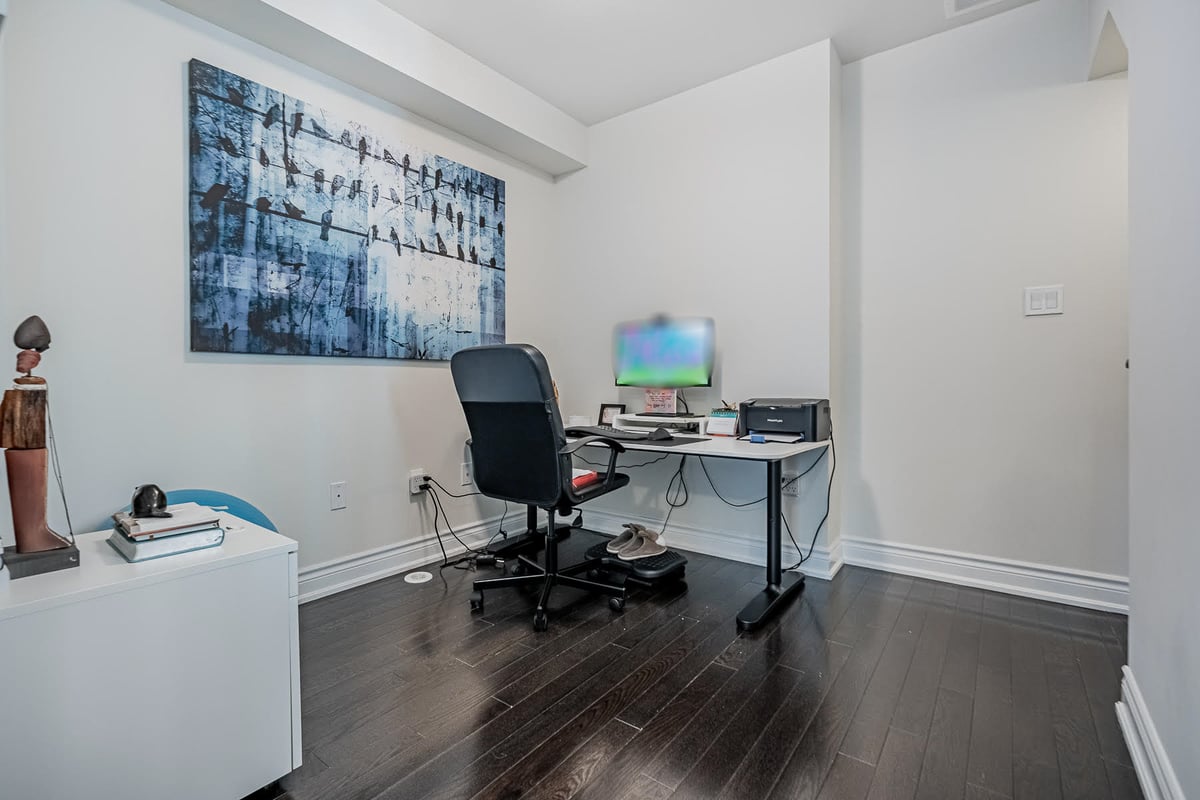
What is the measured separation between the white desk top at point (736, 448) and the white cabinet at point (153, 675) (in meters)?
1.39

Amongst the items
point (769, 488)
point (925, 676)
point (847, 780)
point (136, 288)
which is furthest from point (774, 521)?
point (136, 288)

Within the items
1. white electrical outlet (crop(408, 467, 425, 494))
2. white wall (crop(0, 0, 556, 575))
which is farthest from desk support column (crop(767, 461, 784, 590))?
white wall (crop(0, 0, 556, 575))

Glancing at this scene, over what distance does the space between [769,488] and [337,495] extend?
1863 millimetres

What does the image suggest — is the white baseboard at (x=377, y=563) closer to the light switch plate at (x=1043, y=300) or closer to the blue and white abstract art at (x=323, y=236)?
the blue and white abstract art at (x=323, y=236)

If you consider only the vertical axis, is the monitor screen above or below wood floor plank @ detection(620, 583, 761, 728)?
above

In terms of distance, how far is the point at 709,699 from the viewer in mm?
1566

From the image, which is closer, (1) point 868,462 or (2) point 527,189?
(1) point 868,462

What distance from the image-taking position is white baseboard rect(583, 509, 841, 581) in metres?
2.56

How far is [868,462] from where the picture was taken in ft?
8.82

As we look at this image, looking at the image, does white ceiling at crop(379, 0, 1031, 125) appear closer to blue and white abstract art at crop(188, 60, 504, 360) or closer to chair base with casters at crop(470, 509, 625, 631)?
blue and white abstract art at crop(188, 60, 504, 360)

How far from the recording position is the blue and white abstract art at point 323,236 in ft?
6.47

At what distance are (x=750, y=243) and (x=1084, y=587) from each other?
2052 mm

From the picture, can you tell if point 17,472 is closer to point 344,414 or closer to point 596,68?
point 344,414

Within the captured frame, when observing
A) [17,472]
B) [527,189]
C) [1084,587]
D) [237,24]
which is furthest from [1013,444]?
[237,24]
